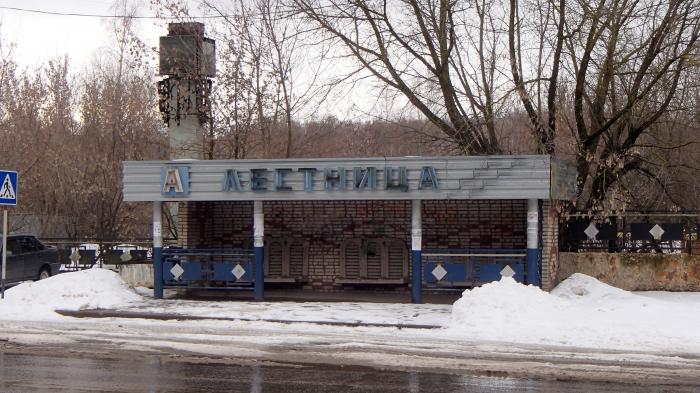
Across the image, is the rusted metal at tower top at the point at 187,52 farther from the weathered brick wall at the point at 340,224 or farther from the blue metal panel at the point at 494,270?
the blue metal panel at the point at 494,270

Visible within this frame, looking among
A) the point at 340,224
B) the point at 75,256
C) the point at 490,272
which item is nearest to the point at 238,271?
the point at 340,224

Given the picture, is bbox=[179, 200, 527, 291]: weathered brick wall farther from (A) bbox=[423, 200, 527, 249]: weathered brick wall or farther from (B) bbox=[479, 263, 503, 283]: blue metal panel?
(B) bbox=[479, 263, 503, 283]: blue metal panel

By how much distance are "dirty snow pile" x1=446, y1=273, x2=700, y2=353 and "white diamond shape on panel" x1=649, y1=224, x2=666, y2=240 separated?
334cm

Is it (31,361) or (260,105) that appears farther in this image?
(260,105)

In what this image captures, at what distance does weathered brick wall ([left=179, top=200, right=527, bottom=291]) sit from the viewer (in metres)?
18.5

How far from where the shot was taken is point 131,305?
54.4 feet

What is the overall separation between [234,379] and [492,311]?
6.03 metres

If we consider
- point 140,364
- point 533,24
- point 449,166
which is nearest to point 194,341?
point 140,364

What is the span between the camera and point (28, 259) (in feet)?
75.6

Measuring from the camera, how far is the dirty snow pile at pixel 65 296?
15734 millimetres

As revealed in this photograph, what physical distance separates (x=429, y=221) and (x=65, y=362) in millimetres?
10120

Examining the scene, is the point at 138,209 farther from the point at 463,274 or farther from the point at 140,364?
the point at 140,364

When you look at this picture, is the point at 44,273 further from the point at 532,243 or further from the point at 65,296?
the point at 532,243

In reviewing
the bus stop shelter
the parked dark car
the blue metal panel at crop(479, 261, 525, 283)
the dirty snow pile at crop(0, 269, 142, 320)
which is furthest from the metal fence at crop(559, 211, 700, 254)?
the parked dark car
